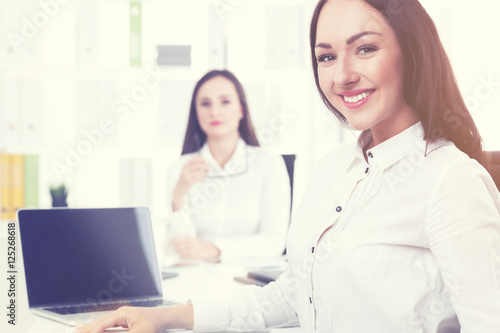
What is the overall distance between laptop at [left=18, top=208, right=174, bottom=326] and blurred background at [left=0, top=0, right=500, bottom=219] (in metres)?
1.98

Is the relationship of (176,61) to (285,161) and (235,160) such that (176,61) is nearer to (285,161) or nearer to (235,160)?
(235,160)

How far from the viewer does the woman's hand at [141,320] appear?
103 centimetres

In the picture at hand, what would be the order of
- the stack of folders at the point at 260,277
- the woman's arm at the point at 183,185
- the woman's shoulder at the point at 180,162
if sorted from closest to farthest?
1. the stack of folders at the point at 260,277
2. the woman's arm at the point at 183,185
3. the woman's shoulder at the point at 180,162

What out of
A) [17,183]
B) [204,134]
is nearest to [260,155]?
[204,134]

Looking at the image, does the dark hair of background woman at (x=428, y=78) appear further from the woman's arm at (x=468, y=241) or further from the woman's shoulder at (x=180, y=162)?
the woman's shoulder at (x=180, y=162)

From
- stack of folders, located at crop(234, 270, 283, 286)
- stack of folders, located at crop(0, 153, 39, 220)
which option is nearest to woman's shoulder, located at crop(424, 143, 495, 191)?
stack of folders, located at crop(234, 270, 283, 286)

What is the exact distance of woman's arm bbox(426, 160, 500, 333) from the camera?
0.86 meters

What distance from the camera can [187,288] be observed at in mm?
1537

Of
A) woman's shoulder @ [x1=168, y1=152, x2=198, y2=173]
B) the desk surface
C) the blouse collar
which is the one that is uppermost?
the blouse collar

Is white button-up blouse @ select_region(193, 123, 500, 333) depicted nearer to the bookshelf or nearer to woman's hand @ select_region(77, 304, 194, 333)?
woman's hand @ select_region(77, 304, 194, 333)

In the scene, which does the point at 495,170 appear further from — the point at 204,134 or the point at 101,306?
the point at 204,134

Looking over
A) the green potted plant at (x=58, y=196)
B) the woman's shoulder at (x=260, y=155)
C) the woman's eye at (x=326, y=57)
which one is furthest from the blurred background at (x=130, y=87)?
the woman's eye at (x=326, y=57)

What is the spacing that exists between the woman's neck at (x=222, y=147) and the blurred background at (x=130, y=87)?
41cm

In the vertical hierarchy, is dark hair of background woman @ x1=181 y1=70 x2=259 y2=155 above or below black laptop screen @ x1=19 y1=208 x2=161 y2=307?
above
